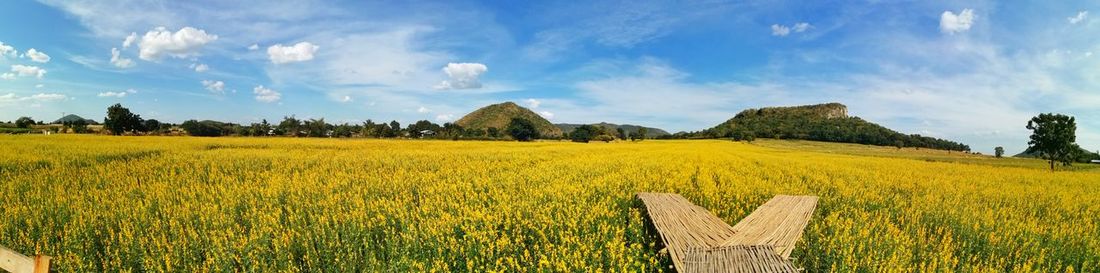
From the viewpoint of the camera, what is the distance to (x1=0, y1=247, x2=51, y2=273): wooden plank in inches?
115

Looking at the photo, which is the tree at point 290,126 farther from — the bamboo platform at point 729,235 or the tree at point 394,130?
the bamboo platform at point 729,235

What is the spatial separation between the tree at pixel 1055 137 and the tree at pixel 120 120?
11237 centimetres

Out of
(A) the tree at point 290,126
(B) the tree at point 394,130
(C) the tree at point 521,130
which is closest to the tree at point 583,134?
(C) the tree at point 521,130

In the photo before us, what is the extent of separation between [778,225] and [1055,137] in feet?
141

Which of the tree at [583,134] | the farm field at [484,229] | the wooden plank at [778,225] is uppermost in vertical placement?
the tree at [583,134]

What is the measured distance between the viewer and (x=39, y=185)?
8812mm

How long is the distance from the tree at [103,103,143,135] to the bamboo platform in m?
97.2

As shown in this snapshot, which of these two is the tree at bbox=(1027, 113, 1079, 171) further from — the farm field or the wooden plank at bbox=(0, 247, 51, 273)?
the wooden plank at bbox=(0, 247, 51, 273)

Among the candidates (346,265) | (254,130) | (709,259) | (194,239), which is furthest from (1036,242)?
(254,130)

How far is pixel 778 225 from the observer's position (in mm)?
5004

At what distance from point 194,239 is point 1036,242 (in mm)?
9137

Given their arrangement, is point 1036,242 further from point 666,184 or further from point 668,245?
point 666,184

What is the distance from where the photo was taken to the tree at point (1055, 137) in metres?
31.6

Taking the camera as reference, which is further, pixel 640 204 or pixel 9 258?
pixel 640 204
